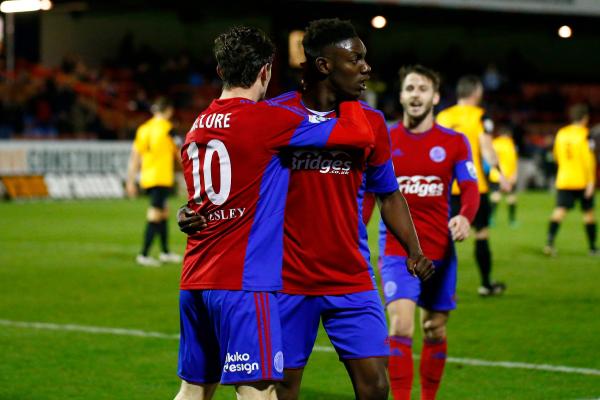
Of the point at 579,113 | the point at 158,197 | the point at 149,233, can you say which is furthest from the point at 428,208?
the point at 579,113

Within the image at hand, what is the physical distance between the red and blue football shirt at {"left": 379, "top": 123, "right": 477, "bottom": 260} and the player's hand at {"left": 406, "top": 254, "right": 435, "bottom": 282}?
1.82m

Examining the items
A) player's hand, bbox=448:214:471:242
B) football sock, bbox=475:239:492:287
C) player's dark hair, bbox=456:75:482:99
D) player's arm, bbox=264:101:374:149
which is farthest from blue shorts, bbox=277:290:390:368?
player's dark hair, bbox=456:75:482:99

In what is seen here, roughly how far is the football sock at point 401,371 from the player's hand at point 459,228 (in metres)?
0.71

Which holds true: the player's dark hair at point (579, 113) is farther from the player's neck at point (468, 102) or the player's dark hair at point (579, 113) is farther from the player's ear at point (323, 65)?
the player's ear at point (323, 65)

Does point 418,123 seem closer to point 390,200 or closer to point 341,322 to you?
point 390,200

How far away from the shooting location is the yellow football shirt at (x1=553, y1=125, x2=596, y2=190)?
1686 centimetres

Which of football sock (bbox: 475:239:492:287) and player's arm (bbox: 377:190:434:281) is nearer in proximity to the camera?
player's arm (bbox: 377:190:434:281)

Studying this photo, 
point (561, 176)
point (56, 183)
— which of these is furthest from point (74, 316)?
point (56, 183)

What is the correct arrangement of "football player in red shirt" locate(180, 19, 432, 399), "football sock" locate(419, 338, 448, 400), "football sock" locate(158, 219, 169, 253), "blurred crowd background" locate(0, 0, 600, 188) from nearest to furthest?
"football player in red shirt" locate(180, 19, 432, 399)
"football sock" locate(419, 338, 448, 400)
"football sock" locate(158, 219, 169, 253)
"blurred crowd background" locate(0, 0, 600, 188)

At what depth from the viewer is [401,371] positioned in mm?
6422

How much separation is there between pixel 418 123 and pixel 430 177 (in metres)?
0.35

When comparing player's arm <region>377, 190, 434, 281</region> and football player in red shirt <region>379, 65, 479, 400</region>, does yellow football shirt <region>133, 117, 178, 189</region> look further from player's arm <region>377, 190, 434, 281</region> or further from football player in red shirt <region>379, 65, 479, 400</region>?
player's arm <region>377, 190, 434, 281</region>

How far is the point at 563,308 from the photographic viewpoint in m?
11.2

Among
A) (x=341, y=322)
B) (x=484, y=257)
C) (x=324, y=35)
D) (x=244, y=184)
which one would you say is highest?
(x=324, y=35)
